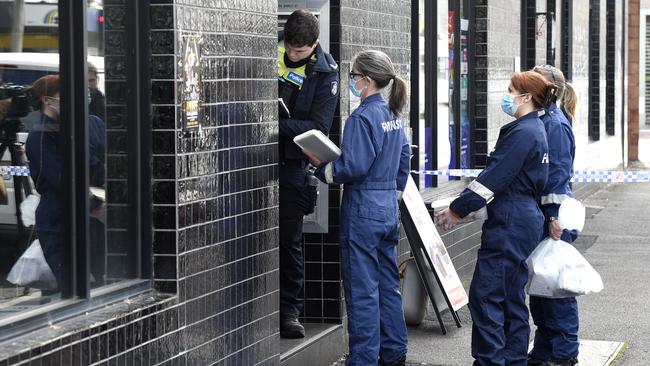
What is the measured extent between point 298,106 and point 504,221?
134cm

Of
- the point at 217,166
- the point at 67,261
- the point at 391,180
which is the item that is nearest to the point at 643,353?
the point at 391,180

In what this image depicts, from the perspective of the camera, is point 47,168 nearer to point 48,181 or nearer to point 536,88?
point 48,181

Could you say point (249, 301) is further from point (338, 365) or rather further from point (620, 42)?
point (620, 42)

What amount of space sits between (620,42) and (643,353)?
17739 millimetres

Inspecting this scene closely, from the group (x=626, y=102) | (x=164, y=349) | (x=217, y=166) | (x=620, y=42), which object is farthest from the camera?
(x=626, y=102)

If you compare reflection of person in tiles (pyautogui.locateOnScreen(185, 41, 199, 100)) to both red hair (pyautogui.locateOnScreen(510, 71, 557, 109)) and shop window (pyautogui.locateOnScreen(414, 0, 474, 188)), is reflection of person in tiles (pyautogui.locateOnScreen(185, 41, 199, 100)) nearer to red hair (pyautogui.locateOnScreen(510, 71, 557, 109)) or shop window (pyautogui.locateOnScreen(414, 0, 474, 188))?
red hair (pyautogui.locateOnScreen(510, 71, 557, 109))

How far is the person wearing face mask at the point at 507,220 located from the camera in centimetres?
716

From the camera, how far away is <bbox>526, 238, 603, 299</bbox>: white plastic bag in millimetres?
7605

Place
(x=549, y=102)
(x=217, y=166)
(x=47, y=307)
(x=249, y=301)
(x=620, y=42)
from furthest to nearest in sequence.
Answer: (x=620, y=42) → (x=549, y=102) → (x=249, y=301) → (x=217, y=166) → (x=47, y=307)

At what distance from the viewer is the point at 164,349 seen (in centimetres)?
534

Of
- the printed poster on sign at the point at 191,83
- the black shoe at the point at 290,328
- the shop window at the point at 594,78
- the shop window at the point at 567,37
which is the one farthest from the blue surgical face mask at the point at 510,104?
the shop window at the point at 594,78

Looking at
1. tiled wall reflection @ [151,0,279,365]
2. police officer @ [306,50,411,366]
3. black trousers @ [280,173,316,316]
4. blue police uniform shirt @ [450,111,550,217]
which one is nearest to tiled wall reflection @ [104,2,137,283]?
tiled wall reflection @ [151,0,279,365]

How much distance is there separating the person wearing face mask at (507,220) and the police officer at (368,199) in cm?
52

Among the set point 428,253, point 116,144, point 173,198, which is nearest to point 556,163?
point 428,253
